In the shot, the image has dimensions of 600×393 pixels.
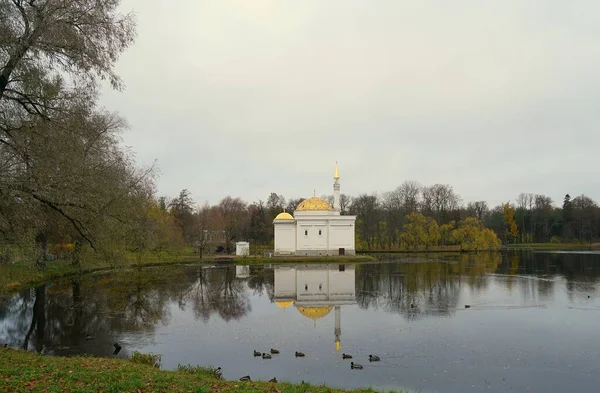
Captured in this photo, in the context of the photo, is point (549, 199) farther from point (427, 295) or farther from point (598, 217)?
point (427, 295)

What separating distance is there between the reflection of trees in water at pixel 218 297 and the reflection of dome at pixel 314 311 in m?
2.57

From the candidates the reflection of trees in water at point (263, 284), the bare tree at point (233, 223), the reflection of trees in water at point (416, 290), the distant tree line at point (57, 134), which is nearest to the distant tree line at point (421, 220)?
the bare tree at point (233, 223)

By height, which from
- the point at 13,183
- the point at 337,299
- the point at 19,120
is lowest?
the point at 337,299

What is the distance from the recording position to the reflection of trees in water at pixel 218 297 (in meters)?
20.0

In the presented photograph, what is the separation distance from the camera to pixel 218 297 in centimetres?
2473

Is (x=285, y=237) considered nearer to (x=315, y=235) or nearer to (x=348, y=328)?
(x=315, y=235)

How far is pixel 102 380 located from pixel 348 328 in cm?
996

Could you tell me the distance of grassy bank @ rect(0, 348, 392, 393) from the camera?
7668mm

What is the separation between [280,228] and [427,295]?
123 feet

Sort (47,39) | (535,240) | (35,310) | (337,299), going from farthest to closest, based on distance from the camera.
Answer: (535,240), (337,299), (35,310), (47,39)

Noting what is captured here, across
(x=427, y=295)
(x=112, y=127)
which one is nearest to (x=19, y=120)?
(x=112, y=127)

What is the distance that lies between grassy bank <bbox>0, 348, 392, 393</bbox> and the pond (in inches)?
87.5

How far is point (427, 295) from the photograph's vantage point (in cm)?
2411

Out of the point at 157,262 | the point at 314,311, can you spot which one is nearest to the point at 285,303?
the point at 314,311
